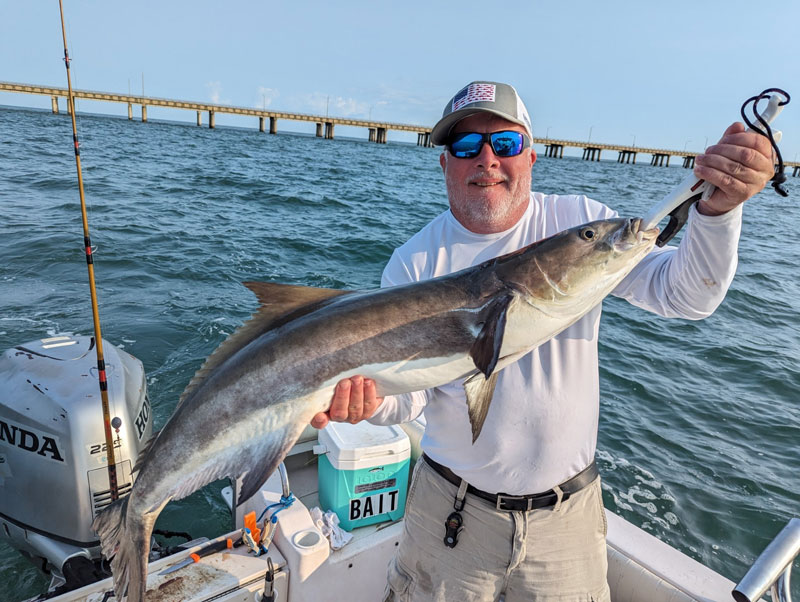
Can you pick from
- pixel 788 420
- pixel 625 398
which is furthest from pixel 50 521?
pixel 788 420

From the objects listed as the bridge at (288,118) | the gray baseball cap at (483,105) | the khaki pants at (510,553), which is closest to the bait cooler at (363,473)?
the khaki pants at (510,553)

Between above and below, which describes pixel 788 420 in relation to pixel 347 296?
below

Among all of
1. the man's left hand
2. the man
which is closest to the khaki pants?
the man

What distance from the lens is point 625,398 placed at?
8242 mm

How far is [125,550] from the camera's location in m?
2.43

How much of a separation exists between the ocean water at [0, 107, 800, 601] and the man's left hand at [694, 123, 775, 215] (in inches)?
201

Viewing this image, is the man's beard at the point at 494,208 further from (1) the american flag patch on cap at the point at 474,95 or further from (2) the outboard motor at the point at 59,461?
(2) the outboard motor at the point at 59,461

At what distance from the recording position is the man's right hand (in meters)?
2.29

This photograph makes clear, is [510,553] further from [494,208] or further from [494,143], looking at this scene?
[494,143]

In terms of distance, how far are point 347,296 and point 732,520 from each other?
19.6 feet

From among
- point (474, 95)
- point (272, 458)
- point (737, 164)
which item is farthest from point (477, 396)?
point (474, 95)

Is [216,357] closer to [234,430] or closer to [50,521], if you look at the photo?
[234,430]

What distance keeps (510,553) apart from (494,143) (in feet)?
7.07

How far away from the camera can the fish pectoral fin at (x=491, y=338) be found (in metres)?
2.12
